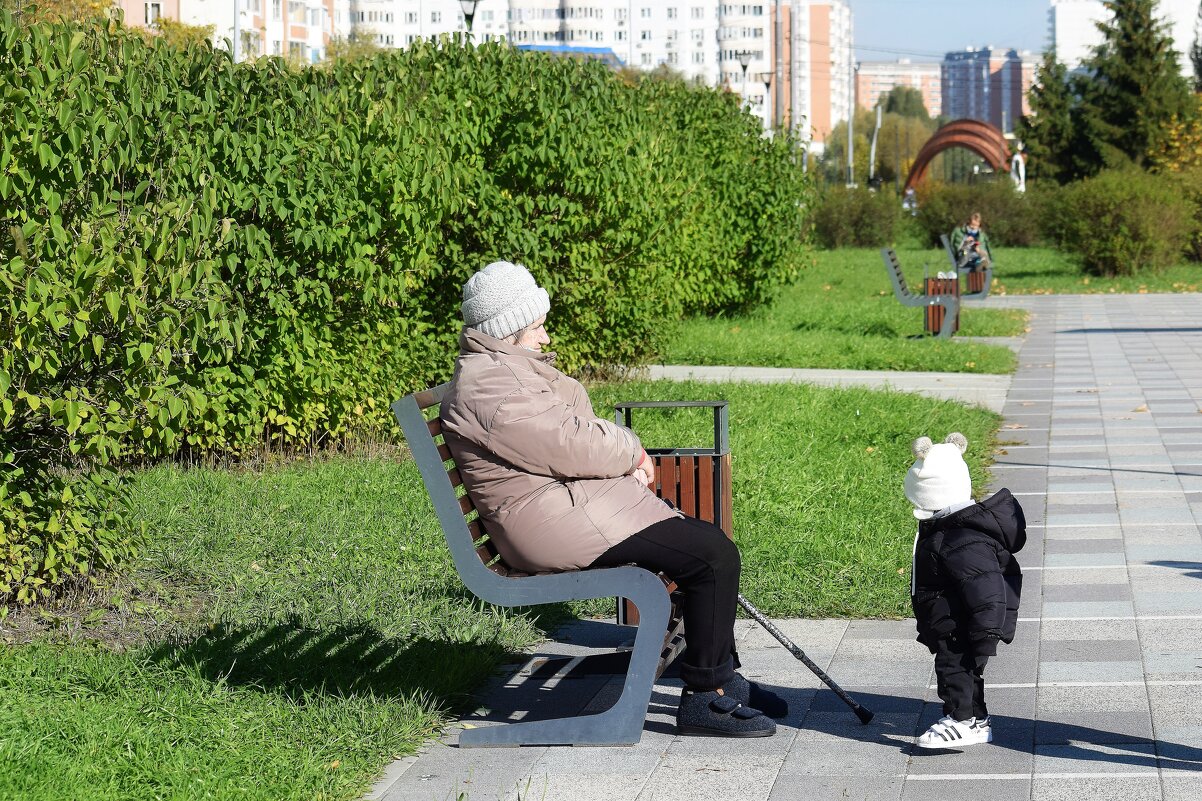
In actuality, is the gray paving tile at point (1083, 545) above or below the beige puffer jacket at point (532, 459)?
below

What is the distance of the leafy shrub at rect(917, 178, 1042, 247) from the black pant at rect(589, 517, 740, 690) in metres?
35.4

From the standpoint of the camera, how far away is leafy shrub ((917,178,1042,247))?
129 feet

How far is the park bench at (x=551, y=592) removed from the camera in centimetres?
438

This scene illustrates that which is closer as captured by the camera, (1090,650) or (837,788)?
(837,788)

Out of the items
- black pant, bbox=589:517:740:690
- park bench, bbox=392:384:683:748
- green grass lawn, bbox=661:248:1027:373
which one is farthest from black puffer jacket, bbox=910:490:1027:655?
green grass lawn, bbox=661:248:1027:373

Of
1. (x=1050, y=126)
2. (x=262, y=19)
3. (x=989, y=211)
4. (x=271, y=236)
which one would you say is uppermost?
(x=262, y=19)

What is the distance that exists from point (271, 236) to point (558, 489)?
177 inches

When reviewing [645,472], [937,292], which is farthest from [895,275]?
[645,472]

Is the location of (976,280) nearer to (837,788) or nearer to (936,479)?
(936,479)

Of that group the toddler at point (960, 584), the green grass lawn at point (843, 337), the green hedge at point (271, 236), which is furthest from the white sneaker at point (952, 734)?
the green grass lawn at point (843, 337)

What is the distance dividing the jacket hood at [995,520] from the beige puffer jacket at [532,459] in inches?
35.8

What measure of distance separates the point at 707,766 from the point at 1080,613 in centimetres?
226

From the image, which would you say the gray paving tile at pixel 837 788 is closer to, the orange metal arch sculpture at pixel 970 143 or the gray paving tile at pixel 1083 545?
the gray paving tile at pixel 1083 545

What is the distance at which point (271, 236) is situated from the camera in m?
8.43
